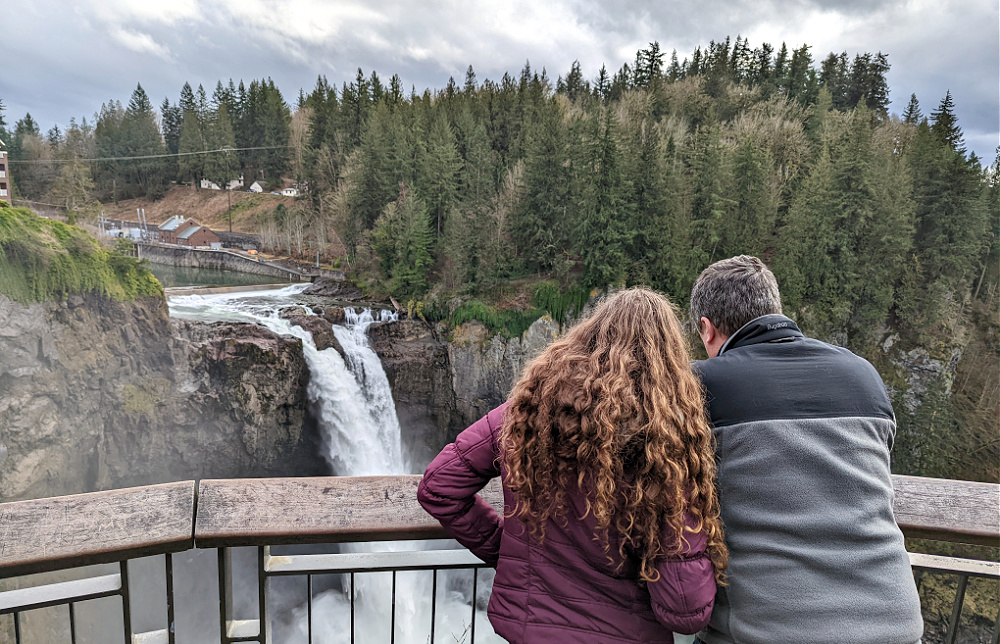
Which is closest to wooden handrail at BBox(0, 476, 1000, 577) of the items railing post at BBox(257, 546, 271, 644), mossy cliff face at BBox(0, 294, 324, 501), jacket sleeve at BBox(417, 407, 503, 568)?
railing post at BBox(257, 546, 271, 644)

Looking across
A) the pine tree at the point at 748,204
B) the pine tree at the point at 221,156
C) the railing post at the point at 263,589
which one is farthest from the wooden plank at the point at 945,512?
the pine tree at the point at 221,156

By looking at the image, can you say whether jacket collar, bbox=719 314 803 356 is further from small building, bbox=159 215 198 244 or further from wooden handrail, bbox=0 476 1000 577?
small building, bbox=159 215 198 244

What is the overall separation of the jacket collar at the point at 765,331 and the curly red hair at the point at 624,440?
0.21m

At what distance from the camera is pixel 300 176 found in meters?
41.0

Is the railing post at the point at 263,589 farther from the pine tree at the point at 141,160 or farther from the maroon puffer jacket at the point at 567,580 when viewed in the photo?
the pine tree at the point at 141,160

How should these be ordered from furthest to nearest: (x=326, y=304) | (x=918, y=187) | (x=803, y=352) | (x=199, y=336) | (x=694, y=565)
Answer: (x=326, y=304)
(x=918, y=187)
(x=199, y=336)
(x=803, y=352)
(x=694, y=565)

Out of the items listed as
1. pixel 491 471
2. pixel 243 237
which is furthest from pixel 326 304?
pixel 491 471

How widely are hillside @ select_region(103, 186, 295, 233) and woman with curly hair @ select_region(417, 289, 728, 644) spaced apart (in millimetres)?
42089

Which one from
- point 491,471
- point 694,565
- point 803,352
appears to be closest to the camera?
point 694,565

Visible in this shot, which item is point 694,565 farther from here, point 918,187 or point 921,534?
point 918,187

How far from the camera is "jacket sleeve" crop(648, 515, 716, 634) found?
127cm

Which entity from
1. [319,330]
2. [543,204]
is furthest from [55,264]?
[543,204]

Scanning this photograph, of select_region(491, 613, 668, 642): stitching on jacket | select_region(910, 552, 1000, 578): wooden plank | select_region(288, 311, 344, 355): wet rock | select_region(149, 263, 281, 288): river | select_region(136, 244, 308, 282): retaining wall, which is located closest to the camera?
select_region(491, 613, 668, 642): stitching on jacket

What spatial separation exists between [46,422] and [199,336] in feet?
15.6
